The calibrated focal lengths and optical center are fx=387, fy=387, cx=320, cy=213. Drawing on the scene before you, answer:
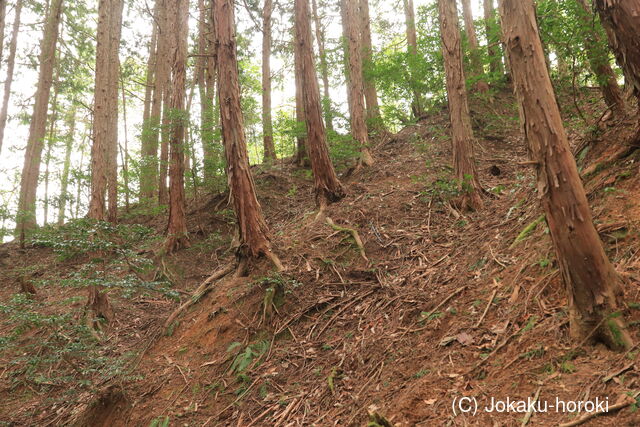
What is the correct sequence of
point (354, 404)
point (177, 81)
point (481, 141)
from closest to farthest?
1. point (354, 404)
2. point (177, 81)
3. point (481, 141)

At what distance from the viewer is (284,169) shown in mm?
11922

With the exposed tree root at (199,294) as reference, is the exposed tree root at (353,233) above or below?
above

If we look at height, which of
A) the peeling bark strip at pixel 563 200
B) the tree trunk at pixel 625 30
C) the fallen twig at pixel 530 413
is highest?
the tree trunk at pixel 625 30

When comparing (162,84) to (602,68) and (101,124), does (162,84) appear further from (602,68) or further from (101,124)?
(602,68)

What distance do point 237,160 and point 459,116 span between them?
12.4 feet

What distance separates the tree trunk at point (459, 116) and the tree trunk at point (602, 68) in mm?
1960

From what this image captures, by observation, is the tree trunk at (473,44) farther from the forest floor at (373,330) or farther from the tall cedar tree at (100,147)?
the tall cedar tree at (100,147)

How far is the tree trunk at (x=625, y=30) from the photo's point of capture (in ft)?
10.9

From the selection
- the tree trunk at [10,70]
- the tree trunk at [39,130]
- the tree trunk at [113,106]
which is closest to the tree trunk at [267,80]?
the tree trunk at [113,106]

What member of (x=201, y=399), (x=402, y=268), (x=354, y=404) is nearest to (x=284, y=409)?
(x=354, y=404)

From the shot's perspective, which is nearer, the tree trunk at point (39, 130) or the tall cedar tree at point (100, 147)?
the tall cedar tree at point (100, 147)

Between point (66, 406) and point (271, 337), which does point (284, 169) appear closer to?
point (271, 337)

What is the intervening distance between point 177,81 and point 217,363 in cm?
688

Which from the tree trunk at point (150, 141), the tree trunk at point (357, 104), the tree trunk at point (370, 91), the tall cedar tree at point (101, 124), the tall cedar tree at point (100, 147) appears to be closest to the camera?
the tall cedar tree at point (100, 147)
